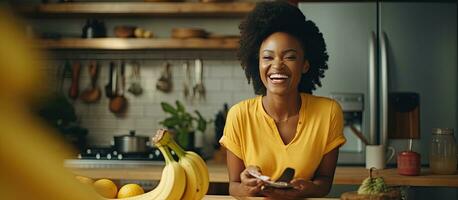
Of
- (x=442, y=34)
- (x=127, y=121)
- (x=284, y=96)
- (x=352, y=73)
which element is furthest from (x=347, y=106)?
(x=127, y=121)

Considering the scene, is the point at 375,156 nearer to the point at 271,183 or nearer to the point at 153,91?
the point at 271,183

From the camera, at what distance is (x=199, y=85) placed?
142 inches

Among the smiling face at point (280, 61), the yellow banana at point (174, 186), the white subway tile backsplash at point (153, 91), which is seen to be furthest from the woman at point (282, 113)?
the white subway tile backsplash at point (153, 91)

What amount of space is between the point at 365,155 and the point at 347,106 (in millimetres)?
281

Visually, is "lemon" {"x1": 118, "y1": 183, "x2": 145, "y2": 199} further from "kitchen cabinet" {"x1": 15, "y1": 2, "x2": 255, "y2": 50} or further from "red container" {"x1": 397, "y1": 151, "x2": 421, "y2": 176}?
"kitchen cabinet" {"x1": 15, "y1": 2, "x2": 255, "y2": 50}

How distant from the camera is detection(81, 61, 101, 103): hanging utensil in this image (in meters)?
3.65

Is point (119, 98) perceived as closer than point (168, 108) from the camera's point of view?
No

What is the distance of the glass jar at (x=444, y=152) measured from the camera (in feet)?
8.24

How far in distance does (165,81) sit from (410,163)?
178 cm

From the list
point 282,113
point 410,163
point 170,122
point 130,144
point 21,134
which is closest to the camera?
point 21,134

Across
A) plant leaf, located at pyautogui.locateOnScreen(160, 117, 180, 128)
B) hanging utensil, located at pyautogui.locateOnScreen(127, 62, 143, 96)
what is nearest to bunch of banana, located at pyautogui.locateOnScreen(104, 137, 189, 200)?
plant leaf, located at pyautogui.locateOnScreen(160, 117, 180, 128)

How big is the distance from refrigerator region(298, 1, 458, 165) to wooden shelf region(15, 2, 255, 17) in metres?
0.68

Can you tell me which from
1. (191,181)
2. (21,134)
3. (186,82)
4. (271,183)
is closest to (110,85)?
(186,82)

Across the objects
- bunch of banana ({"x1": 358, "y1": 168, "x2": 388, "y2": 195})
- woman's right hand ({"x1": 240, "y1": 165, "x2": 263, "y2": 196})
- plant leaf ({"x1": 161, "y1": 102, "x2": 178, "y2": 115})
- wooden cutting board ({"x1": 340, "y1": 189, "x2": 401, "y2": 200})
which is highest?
plant leaf ({"x1": 161, "y1": 102, "x2": 178, "y2": 115})
